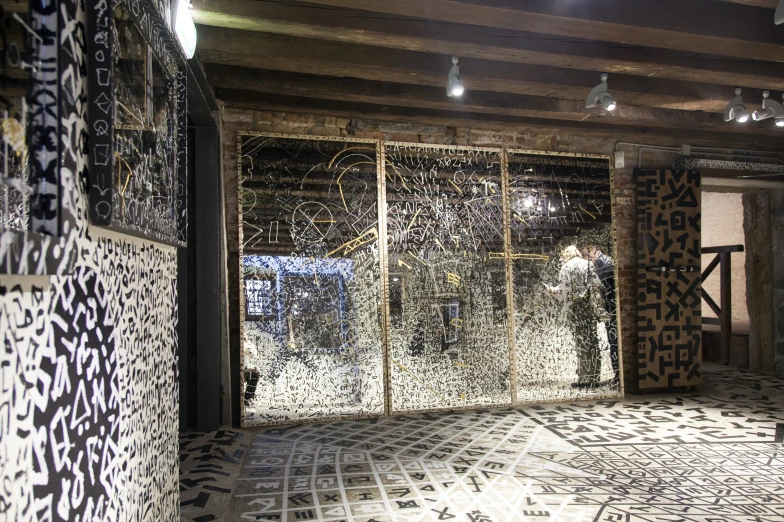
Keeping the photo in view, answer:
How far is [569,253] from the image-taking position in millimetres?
4891

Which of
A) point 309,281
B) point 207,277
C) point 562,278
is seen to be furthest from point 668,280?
point 207,277

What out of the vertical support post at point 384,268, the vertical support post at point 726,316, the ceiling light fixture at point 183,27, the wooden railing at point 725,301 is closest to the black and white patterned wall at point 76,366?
the ceiling light fixture at point 183,27

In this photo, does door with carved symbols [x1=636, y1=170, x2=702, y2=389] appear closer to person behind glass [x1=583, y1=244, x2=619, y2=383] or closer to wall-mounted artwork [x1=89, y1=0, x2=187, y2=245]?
person behind glass [x1=583, y1=244, x2=619, y2=383]

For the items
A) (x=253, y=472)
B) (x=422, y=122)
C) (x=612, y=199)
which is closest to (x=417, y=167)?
(x=422, y=122)

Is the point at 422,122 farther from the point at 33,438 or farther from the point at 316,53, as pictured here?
the point at 33,438

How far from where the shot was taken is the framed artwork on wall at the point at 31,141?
738 millimetres

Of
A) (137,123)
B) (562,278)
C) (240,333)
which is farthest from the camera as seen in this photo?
(562,278)

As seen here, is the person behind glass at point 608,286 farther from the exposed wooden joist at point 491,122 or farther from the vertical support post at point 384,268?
the vertical support post at point 384,268

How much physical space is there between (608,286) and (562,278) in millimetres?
534

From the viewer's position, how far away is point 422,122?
459 cm

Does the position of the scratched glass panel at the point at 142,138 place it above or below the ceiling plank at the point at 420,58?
below

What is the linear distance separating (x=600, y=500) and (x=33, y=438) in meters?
2.72

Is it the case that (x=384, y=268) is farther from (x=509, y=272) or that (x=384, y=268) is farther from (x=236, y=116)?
(x=236, y=116)

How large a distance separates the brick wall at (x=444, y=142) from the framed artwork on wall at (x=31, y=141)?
333 cm
